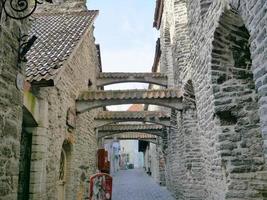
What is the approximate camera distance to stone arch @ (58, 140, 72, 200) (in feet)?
28.3

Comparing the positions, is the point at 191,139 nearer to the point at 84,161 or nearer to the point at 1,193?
the point at 84,161

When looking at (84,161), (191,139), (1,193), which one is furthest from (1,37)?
(84,161)

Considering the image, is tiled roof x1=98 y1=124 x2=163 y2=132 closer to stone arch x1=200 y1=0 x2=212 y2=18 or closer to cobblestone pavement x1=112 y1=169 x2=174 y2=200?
cobblestone pavement x1=112 y1=169 x2=174 y2=200

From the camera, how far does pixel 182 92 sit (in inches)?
396

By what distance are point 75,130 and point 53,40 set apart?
8.53ft

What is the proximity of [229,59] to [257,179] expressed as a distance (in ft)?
6.66

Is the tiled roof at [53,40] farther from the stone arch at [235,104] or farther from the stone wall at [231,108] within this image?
the stone arch at [235,104]

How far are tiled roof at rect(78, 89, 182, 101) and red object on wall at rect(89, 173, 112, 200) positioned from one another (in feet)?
14.7

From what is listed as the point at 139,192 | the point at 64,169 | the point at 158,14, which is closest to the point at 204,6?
the point at 64,169

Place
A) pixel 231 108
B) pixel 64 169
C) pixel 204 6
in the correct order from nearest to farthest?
pixel 231 108
pixel 204 6
pixel 64 169

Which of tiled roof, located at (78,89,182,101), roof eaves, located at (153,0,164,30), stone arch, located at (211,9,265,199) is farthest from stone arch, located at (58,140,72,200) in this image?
roof eaves, located at (153,0,164,30)

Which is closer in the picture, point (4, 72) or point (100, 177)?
point (4, 72)

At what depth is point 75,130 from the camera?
9672mm

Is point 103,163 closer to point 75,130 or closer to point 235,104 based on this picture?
point 75,130
